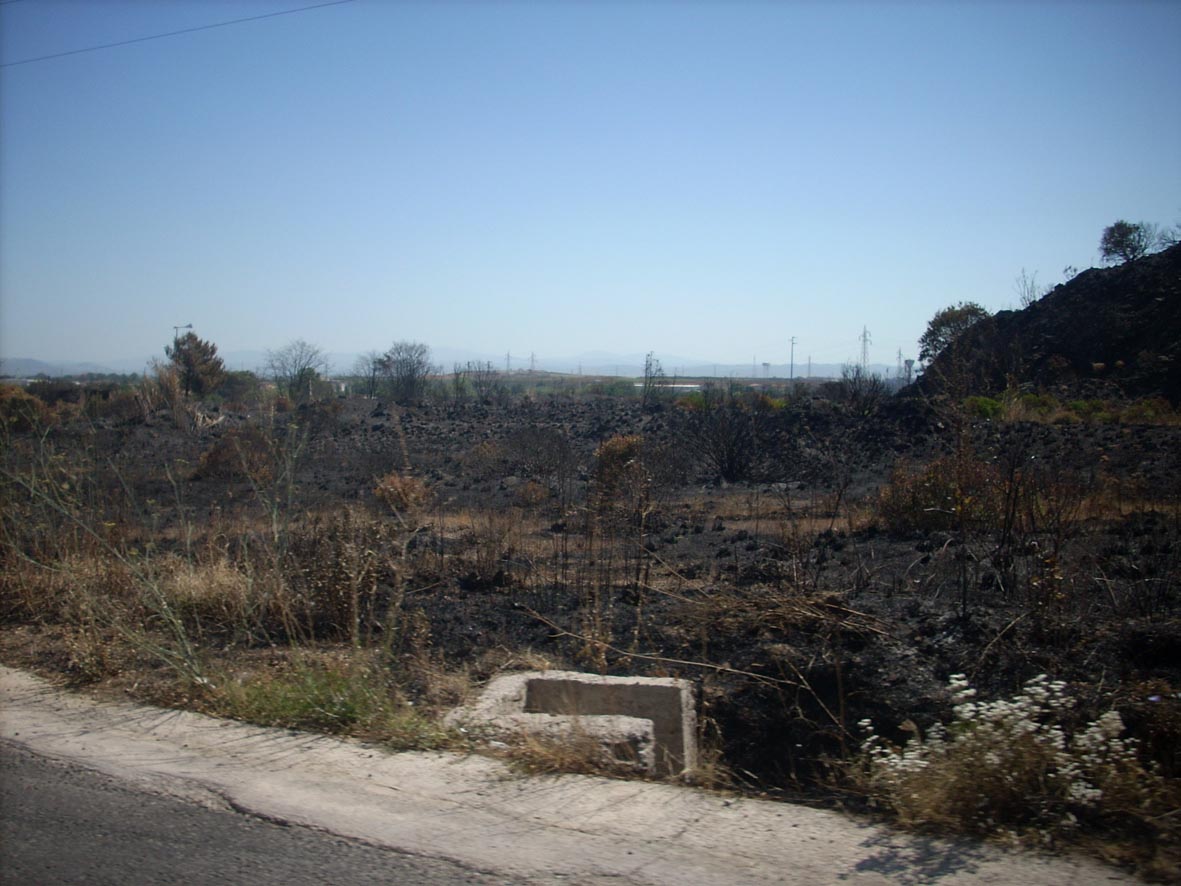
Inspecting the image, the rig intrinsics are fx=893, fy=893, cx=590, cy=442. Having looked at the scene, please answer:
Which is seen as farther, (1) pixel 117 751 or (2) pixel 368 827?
(1) pixel 117 751

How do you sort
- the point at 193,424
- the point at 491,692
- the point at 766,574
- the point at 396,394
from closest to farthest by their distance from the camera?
the point at 491,692 < the point at 766,574 < the point at 193,424 < the point at 396,394

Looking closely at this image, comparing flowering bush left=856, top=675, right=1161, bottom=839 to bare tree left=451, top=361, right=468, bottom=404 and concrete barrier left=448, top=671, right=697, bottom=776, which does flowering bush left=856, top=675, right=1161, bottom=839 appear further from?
bare tree left=451, top=361, right=468, bottom=404

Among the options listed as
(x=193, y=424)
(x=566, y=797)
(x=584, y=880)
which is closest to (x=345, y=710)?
(x=566, y=797)

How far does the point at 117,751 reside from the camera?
486 centimetres

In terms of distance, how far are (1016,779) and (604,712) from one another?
2671 mm

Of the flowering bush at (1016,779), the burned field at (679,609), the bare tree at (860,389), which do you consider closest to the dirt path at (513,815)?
the flowering bush at (1016,779)

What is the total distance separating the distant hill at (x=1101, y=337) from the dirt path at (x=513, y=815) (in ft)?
58.7

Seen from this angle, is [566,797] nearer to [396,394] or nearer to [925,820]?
[925,820]

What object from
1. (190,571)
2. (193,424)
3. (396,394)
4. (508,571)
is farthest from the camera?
(396,394)

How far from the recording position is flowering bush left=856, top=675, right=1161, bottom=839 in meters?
3.79

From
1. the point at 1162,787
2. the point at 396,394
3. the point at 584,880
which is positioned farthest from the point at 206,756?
the point at 396,394

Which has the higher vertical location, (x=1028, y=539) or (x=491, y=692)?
(x=1028, y=539)

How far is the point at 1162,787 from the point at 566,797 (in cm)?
259

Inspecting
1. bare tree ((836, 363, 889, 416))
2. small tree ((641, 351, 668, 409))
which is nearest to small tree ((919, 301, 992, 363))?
bare tree ((836, 363, 889, 416))
